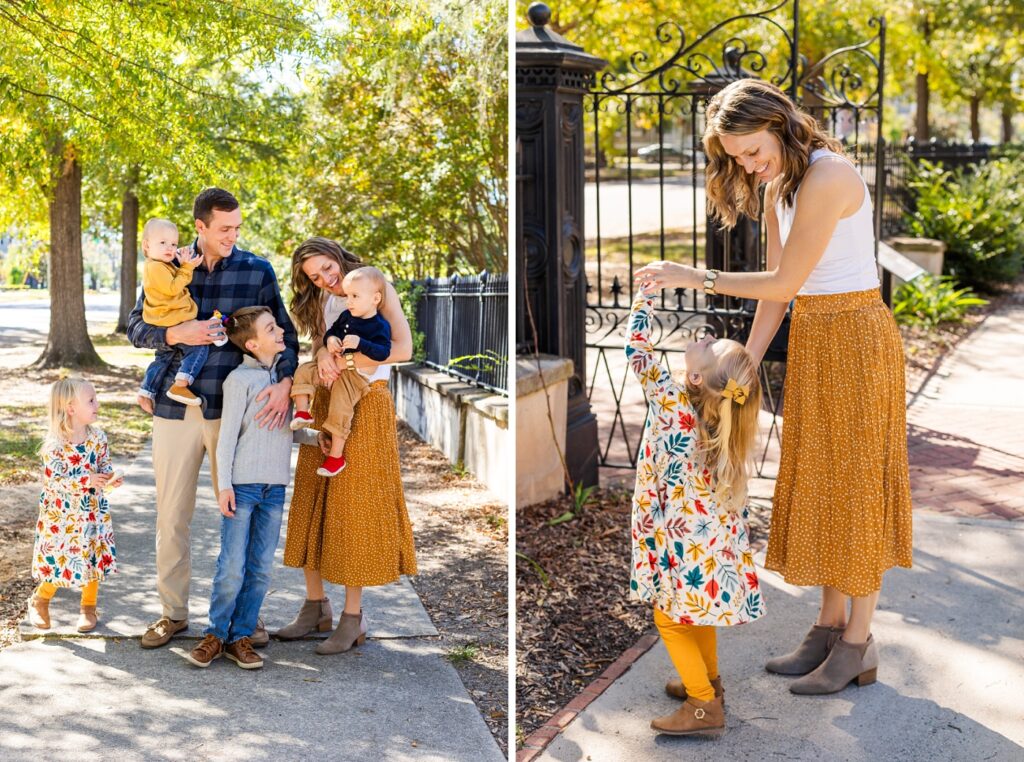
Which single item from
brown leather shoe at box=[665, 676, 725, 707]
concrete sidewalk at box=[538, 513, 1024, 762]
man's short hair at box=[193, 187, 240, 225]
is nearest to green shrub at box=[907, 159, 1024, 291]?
concrete sidewalk at box=[538, 513, 1024, 762]

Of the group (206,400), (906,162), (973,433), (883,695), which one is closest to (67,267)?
(206,400)

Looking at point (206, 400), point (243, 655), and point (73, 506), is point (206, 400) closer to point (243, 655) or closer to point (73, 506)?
point (73, 506)

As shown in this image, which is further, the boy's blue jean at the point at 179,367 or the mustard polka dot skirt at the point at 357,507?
the mustard polka dot skirt at the point at 357,507

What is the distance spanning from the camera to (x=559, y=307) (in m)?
5.46

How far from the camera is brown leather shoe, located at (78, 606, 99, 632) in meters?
3.43

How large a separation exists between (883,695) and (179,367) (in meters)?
2.43

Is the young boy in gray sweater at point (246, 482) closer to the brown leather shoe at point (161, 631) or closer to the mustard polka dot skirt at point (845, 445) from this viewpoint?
the brown leather shoe at point (161, 631)

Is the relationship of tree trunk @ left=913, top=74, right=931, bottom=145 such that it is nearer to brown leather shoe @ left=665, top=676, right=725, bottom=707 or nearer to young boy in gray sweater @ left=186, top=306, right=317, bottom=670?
brown leather shoe @ left=665, top=676, right=725, bottom=707

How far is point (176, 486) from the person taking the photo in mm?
3635

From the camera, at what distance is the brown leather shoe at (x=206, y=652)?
3.33 metres

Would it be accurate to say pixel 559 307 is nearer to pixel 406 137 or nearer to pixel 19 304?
pixel 406 137

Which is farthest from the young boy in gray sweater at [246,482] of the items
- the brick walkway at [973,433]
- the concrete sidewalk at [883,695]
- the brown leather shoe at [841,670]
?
the brick walkway at [973,433]

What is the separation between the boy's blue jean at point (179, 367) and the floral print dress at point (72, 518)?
256 mm

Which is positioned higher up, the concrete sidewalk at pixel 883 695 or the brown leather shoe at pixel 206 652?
the brown leather shoe at pixel 206 652
